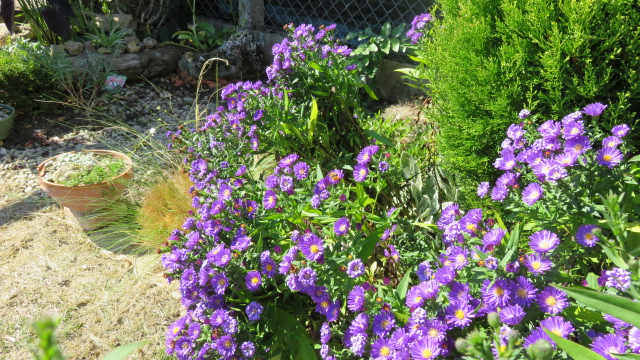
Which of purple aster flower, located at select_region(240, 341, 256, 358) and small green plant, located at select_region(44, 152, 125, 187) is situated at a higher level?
small green plant, located at select_region(44, 152, 125, 187)

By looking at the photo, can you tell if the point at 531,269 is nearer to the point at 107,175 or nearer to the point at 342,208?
the point at 342,208

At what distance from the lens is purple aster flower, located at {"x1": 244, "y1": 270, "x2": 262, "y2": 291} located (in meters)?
1.69

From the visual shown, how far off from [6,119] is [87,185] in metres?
1.66

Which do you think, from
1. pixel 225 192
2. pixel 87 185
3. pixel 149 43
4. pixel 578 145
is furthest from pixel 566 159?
pixel 149 43

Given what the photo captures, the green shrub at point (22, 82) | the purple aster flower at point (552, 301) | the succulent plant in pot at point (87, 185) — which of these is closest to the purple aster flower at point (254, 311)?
the purple aster flower at point (552, 301)

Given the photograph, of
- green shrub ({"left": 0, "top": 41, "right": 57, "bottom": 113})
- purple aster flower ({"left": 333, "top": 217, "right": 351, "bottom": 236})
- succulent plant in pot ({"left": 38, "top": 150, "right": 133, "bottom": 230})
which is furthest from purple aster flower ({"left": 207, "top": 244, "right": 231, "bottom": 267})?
green shrub ({"left": 0, "top": 41, "right": 57, "bottom": 113})

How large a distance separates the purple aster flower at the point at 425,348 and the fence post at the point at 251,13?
4752 mm

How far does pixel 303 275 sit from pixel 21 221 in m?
2.76

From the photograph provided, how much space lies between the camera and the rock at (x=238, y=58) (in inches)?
211

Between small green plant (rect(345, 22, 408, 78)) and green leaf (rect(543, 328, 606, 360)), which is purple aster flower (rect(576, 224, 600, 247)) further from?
small green plant (rect(345, 22, 408, 78))

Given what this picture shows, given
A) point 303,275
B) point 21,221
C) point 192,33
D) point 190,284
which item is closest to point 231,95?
point 190,284

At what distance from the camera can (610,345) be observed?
117 centimetres

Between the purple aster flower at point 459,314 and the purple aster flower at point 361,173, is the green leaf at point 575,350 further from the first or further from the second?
the purple aster flower at point 361,173

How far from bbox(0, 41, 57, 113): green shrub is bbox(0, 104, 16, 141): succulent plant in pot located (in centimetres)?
9
